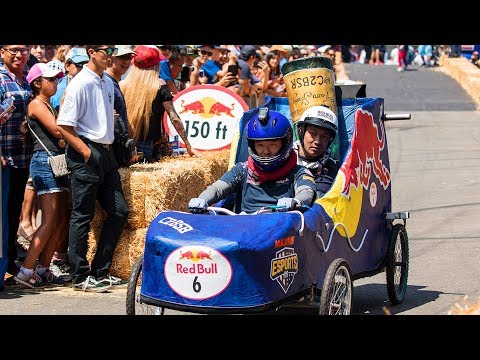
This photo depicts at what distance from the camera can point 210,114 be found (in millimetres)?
12648

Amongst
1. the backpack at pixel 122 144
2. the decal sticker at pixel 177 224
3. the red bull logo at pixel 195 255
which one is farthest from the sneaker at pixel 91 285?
the red bull logo at pixel 195 255

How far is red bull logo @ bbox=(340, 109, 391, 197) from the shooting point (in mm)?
8461

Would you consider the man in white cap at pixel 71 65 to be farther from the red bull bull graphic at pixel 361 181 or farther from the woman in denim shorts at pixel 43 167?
the red bull bull graphic at pixel 361 181

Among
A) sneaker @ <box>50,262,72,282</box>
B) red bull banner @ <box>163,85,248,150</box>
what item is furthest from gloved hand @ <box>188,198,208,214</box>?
red bull banner @ <box>163,85,248,150</box>

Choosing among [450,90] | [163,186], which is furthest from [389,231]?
[450,90]

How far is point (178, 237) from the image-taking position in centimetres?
706

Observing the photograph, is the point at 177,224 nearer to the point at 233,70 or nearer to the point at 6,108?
the point at 6,108

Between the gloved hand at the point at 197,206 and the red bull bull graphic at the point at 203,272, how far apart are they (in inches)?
32.2

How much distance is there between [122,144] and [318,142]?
216 centimetres

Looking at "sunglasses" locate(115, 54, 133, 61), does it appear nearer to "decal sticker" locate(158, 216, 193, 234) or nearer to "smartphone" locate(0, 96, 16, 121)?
"smartphone" locate(0, 96, 16, 121)

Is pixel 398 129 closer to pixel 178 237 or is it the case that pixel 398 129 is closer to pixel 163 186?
pixel 163 186

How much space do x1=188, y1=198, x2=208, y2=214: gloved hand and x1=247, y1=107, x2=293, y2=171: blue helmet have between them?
0.57 m

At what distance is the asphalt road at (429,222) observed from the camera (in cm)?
893
